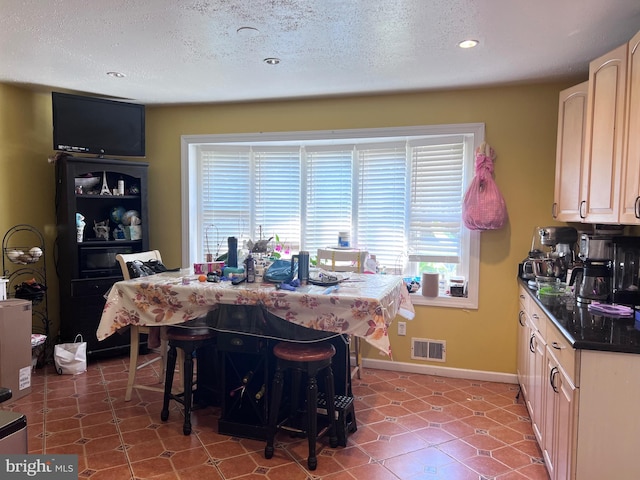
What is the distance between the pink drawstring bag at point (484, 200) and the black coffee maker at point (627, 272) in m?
1.08

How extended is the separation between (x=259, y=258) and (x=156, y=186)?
217 centimetres

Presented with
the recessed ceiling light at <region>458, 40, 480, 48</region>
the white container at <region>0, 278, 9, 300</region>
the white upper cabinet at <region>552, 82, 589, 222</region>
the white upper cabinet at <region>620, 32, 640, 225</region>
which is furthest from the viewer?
the white container at <region>0, 278, 9, 300</region>

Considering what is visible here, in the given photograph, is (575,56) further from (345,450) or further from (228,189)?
(228,189)

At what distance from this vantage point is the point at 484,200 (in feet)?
11.6

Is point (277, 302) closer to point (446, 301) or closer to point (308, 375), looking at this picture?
point (308, 375)

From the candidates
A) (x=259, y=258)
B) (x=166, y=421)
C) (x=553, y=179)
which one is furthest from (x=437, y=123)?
(x=166, y=421)

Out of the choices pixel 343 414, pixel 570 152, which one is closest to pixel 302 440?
pixel 343 414

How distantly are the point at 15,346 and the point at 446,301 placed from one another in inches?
131

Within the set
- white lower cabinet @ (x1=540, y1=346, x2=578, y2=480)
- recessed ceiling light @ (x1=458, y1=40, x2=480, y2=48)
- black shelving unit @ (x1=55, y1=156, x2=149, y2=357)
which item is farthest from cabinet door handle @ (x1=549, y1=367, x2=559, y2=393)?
black shelving unit @ (x1=55, y1=156, x2=149, y2=357)

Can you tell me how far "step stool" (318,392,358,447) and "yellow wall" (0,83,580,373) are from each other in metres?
1.24

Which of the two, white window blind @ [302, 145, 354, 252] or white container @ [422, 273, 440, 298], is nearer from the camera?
white container @ [422, 273, 440, 298]

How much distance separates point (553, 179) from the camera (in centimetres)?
353

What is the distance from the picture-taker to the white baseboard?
3.70 m

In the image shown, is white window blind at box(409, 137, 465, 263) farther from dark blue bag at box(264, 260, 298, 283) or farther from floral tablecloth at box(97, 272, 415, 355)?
dark blue bag at box(264, 260, 298, 283)
